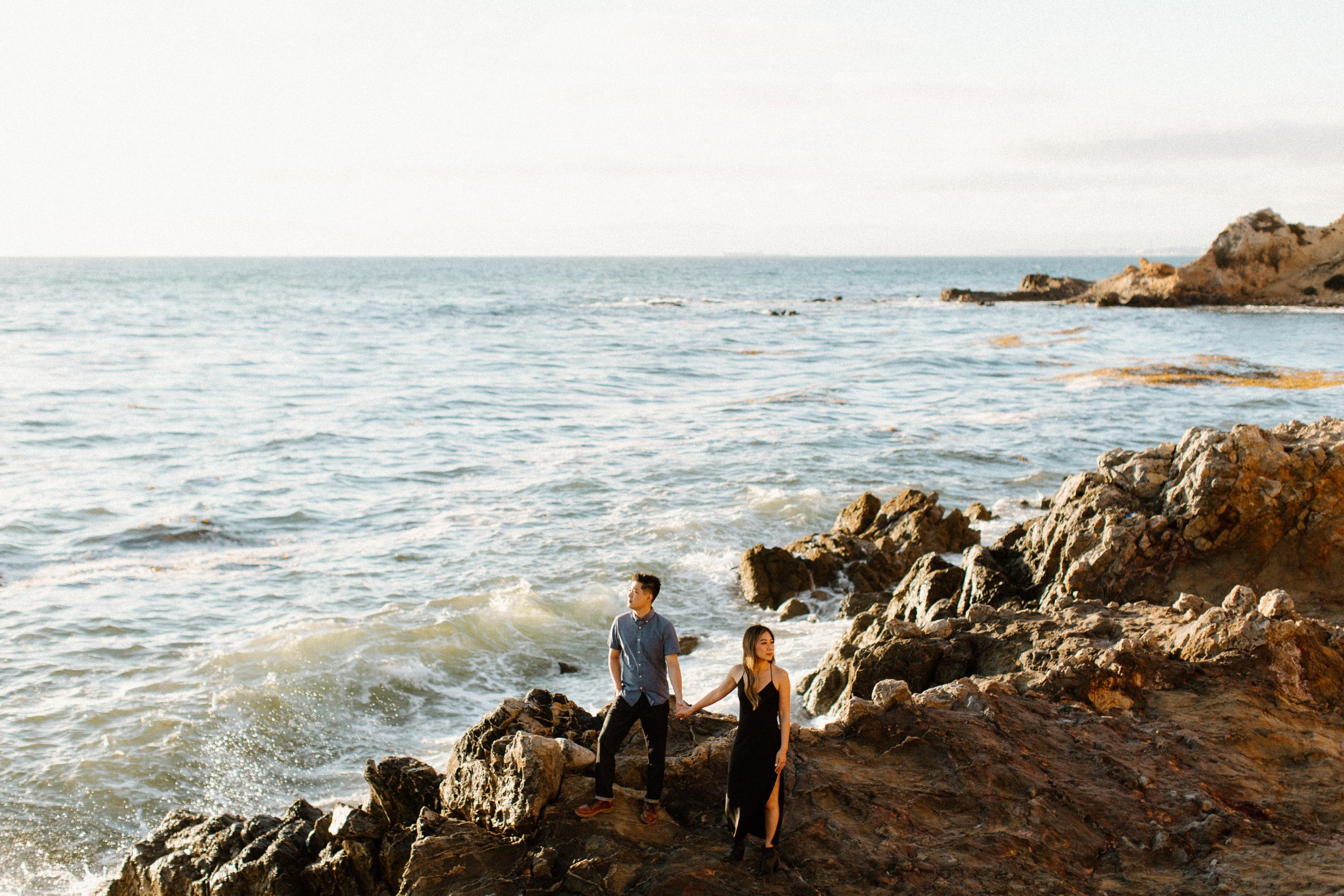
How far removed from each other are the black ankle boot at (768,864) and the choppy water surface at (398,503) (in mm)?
5593

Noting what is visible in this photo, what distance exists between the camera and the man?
6.18 m

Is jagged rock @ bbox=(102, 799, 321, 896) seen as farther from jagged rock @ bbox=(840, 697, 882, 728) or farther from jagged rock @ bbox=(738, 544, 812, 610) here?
jagged rock @ bbox=(738, 544, 812, 610)

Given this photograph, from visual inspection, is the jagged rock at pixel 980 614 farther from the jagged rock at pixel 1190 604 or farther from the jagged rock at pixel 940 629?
the jagged rock at pixel 1190 604

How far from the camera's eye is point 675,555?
16.4 metres

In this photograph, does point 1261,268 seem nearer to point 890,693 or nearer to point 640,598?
point 890,693

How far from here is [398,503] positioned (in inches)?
783

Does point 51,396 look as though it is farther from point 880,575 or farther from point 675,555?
point 880,575

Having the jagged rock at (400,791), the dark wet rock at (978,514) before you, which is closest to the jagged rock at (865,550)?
the dark wet rock at (978,514)

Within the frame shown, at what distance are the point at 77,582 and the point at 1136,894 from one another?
15327 millimetres

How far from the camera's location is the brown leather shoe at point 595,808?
597 centimetres

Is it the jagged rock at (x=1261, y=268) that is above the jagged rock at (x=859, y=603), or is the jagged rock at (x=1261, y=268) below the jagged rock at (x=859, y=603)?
above

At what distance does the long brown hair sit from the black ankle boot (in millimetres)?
861

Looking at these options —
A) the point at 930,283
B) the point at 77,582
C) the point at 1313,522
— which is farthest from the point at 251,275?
the point at 1313,522

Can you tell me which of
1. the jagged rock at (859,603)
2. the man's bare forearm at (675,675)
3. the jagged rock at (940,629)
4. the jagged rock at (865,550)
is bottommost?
the jagged rock at (859,603)
